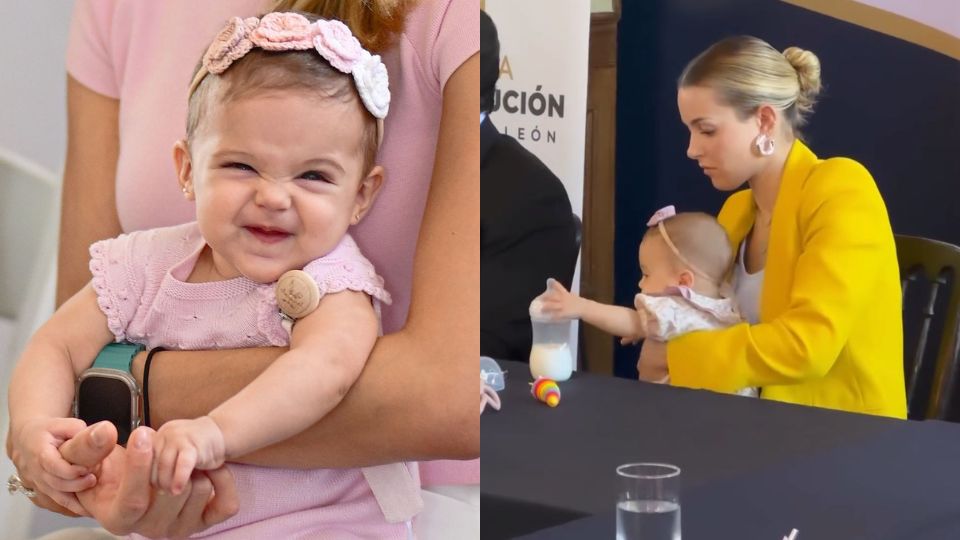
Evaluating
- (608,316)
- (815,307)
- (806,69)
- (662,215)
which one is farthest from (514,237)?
(806,69)

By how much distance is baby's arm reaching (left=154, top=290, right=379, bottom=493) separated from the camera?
657mm

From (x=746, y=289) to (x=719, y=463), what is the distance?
10.6 inches

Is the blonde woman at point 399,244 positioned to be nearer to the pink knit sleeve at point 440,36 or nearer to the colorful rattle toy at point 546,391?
the pink knit sleeve at point 440,36

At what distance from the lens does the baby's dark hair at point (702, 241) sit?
1.60 m

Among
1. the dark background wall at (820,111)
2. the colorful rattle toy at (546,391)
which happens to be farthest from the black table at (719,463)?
the dark background wall at (820,111)

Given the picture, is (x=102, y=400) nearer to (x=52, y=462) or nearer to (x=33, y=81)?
(x=52, y=462)

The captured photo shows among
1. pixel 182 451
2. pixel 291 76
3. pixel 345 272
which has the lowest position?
pixel 182 451

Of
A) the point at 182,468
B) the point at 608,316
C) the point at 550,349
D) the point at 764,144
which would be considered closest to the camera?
the point at 182,468

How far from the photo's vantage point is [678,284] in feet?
5.39

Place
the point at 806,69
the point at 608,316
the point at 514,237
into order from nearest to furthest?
the point at 514,237, the point at 608,316, the point at 806,69

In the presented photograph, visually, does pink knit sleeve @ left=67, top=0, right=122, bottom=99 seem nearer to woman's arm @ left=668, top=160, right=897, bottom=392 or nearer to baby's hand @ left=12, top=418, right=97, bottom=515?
baby's hand @ left=12, top=418, right=97, bottom=515

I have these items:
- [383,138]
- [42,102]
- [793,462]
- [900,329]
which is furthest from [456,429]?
[900,329]

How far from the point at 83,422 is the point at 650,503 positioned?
1.95 ft

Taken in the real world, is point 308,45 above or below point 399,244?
above
